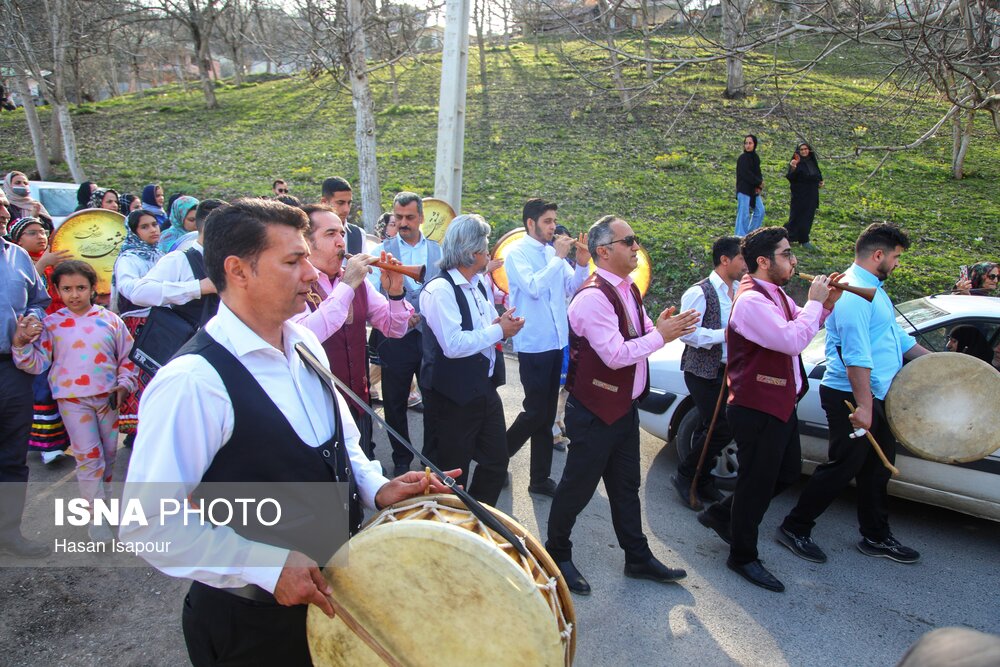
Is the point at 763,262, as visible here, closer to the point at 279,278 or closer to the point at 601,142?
the point at 279,278

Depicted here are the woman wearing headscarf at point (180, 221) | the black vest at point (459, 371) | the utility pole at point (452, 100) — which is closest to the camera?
the black vest at point (459, 371)

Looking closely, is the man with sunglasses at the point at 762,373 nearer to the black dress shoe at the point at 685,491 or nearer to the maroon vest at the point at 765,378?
the maroon vest at the point at 765,378

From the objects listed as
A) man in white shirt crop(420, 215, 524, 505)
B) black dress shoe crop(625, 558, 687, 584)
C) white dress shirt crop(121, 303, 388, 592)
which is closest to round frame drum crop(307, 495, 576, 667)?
white dress shirt crop(121, 303, 388, 592)

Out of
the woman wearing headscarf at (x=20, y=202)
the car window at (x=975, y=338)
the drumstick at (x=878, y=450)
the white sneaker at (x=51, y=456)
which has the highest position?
the woman wearing headscarf at (x=20, y=202)

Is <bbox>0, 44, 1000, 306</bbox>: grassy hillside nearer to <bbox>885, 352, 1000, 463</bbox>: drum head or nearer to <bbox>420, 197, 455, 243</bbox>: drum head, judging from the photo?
<bbox>885, 352, 1000, 463</bbox>: drum head

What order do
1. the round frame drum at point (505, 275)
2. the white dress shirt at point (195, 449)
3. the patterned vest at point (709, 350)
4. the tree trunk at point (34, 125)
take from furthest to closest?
the tree trunk at point (34, 125)
the round frame drum at point (505, 275)
the patterned vest at point (709, 350)
the white dress shirt at point (195, 449)

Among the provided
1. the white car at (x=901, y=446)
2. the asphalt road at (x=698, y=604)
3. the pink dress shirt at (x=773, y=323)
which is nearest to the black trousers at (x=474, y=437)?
the asphalt road at (x=698, y=604)

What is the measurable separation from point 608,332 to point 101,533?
11.4ft

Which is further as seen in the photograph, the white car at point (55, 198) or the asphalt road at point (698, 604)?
the white car at point (55, 198)

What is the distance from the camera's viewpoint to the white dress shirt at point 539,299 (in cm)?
524

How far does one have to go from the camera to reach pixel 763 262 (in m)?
4.04

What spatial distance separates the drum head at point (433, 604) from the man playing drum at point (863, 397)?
3.04 m

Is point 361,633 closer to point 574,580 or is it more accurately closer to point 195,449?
point 195,449

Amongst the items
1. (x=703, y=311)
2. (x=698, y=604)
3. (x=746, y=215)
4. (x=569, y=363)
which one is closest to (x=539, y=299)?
(x=703, y=311)
